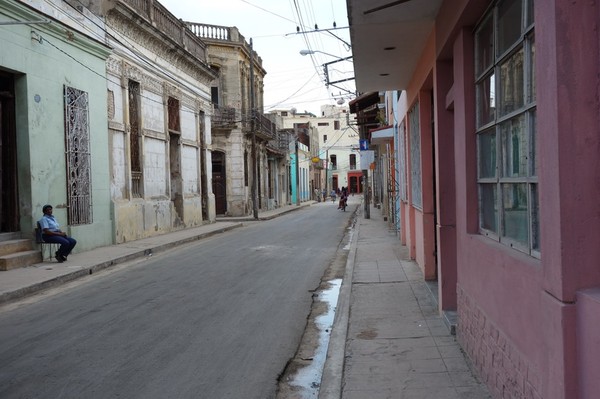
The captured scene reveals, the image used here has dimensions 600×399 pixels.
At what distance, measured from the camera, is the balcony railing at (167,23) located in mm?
19236

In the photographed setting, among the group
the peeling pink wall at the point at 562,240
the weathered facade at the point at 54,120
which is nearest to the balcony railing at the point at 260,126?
the weathered facade at the point at 54,120

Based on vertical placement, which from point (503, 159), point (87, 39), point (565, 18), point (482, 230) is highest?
point (87, 39)

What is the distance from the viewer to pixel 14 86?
12.3m

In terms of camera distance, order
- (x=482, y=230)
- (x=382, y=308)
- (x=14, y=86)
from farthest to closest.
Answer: (x=14, y=86) < (x=382, y=308) < (x=482, y=230)

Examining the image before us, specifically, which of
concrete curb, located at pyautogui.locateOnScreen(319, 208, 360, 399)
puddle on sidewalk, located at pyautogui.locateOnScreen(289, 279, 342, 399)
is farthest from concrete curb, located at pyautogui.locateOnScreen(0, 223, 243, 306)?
concrete curb, located at pyautogui.locateOnScreen(319, 208, 360, 399)

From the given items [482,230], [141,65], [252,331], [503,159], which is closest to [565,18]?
[503,159]

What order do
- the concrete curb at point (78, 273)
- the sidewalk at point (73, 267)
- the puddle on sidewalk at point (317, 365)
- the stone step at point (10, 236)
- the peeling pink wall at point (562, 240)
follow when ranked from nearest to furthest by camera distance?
the peeling pink wall at point (562, 240)
the puddle on sidewalk at point (317, 365)
the concrete curb at point (78, 273)
the sidewalk at point (73, 267)
the stone step at point (10, 236)

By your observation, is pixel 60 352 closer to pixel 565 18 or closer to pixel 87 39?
pixel 565 18

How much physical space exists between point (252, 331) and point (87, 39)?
37.3 ft

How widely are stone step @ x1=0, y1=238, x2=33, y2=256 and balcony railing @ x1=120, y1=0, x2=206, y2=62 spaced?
28.4ft

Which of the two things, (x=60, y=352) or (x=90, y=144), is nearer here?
(x=60, y=352)

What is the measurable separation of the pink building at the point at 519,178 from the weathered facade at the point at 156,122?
11.9 meters

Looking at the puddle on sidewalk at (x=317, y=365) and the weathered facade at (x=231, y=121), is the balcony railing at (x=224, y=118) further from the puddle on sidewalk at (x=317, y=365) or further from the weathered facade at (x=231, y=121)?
the puddle on sidewalk at (x=317, y=365)

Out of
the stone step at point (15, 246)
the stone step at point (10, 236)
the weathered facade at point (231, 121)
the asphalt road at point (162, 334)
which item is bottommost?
the asphalt road at point (162, 334)
